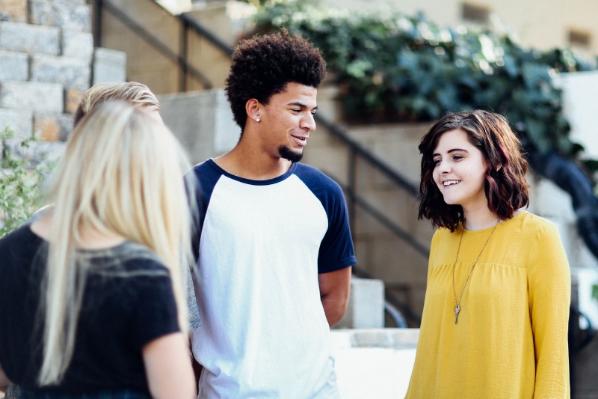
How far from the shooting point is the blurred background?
7066 mm

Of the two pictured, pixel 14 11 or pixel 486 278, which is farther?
pixel 14 11

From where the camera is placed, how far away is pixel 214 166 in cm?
341

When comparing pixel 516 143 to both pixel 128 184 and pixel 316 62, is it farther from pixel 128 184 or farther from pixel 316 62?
pixel 128 184

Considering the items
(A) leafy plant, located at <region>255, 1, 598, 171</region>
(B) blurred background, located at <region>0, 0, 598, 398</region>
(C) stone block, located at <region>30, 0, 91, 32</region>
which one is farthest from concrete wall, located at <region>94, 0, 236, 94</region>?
(C) stone block, located at <region>30, 0, 91, 32</region>

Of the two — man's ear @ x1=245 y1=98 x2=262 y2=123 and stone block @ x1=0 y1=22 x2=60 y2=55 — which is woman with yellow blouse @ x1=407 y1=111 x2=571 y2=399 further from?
stone block @ x1=0 y1=22 x2=60 y2=55

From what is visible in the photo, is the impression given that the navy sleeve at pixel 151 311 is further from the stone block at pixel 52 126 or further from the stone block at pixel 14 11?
the stone block at pixel 14 11

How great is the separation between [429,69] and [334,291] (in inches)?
227

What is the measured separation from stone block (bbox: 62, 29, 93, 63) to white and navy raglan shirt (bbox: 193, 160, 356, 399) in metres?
3.98

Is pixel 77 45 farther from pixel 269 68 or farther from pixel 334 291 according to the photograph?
pixel 334 291

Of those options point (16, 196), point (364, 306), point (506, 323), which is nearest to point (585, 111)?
point (364, 306)

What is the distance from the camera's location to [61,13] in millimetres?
7043

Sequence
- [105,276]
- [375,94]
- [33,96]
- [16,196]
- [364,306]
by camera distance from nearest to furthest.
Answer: [105,276], [16,196], [33,96], [364,306], [375,94]

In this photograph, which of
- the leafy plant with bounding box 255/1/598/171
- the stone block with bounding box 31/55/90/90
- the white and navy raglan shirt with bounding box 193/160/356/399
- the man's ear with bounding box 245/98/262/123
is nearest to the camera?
the white and navy raglan shirt with bounding box 193/160/356/399

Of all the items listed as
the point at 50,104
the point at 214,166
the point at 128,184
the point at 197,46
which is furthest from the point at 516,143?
the point at 197,46
